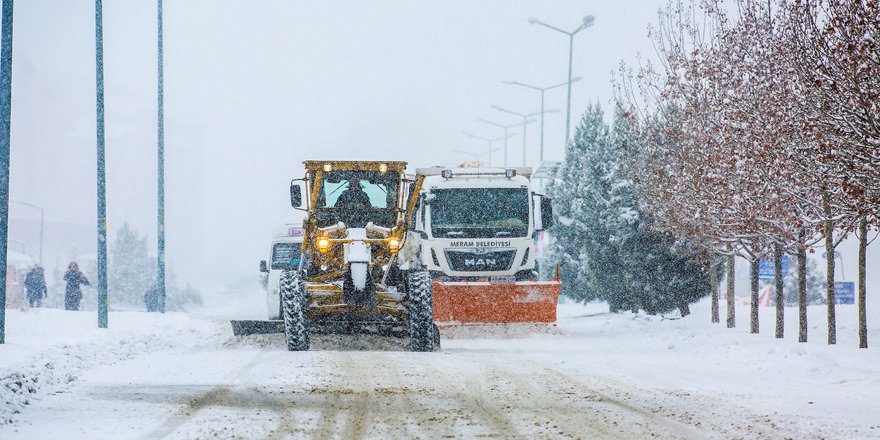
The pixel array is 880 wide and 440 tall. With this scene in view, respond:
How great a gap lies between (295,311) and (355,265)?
1097 mm

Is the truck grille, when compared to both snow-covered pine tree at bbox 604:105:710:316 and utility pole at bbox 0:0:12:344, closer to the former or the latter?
snow-covered pine tree at bbox 604:105:710:316

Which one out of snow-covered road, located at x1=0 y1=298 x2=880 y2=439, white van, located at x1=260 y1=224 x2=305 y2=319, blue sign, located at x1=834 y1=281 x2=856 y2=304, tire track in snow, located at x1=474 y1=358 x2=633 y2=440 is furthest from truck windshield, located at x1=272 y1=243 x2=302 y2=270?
blue sign, located at x1=834 y1=281 x2=856 y2=304

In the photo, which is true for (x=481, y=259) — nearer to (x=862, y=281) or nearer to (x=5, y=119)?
(x=862, y=281)

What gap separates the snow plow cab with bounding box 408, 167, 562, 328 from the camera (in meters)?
21.2

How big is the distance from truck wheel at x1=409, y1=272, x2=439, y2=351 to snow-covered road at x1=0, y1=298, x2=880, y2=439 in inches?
11.4

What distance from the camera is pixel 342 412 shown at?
29.9 feet

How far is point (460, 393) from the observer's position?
10.6 metres

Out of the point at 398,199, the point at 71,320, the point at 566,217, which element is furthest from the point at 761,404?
the point at 566,217

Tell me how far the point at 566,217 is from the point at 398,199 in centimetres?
2100

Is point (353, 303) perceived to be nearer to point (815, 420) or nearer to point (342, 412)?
point (342, 412)

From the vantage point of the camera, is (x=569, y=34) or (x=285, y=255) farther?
(x=569, y=34)

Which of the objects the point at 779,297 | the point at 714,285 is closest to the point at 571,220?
the point at 714,285

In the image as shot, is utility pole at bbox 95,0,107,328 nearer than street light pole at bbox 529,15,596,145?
Yes

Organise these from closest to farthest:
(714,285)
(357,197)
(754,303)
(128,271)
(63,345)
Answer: (63,345), (357,197), (754,303), (714,285), (128,271)
